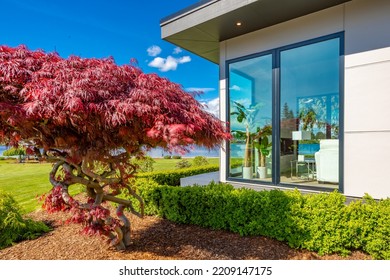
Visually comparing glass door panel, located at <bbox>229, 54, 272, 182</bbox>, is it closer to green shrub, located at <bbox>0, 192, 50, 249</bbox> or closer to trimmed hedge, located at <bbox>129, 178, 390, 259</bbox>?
trimmed hedge, located at <bbox>129, 178, 390, 259</bbox>

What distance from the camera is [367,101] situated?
170 inches

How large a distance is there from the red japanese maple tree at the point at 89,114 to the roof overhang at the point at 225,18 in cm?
289

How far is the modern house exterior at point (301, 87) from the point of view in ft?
14.1

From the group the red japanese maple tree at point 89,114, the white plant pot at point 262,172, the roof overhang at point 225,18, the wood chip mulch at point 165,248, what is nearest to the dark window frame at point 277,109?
the white plant pot at point 262,172

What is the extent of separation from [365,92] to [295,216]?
282 centimetres

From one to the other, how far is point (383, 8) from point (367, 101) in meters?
1.72

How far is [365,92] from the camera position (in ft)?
14.3

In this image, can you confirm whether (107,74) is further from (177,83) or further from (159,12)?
(159,12)

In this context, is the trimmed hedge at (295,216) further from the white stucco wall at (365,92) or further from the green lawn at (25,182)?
the green lawn at (25,182)

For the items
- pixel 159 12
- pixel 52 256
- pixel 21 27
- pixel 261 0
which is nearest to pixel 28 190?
pixel 21 27

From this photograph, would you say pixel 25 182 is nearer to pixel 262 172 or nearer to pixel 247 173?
pixel 247 173

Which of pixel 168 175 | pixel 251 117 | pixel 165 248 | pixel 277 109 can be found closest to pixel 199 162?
pixel 168 175

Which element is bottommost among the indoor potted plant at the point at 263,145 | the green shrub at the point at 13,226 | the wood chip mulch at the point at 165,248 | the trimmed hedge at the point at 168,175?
the wood chip mulch at the point at 165,248
